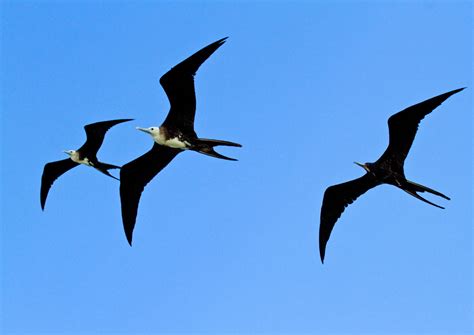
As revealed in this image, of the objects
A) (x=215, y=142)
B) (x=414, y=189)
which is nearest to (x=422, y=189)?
(x=414, y=189)

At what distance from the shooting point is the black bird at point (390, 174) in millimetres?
15070

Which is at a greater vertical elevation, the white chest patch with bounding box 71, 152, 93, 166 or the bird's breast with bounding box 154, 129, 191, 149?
the white chest patch with bounding box 71, 152, 93, 166

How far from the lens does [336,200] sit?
1694 cm

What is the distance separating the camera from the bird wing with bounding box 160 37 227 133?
15.2 meters

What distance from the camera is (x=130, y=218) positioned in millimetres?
18047

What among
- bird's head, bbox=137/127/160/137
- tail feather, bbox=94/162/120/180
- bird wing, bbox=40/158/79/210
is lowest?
bird's head, bbox=137/127/160/137

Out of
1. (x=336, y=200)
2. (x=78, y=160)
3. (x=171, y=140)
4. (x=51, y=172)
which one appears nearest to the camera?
(x=171, y=140)

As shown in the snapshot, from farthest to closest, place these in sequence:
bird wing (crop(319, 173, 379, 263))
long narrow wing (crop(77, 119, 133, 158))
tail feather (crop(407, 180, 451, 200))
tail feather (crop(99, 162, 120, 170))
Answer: tail feather (crop(99, 162, 120, 170)), long narrow wing (crop(77, 119, 133, 158)), bird wing (crop(319, 173, 379, 263)), tail feather (crop(407, 180, 451, 200))

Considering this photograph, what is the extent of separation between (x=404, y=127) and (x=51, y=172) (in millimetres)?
8548

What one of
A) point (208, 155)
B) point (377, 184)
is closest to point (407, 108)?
point (377, 184)

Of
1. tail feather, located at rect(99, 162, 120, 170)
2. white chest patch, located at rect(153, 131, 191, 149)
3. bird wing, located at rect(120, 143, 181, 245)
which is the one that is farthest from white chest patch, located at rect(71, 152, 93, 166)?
white chest patch, located at rect(153, 131, 191, 149)

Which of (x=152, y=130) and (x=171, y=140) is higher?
(x=152, y=130)

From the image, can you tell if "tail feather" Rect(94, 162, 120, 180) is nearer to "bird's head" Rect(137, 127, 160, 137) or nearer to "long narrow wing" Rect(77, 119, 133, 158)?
"long narrow wing" Rect(77, 119, 133, 158)

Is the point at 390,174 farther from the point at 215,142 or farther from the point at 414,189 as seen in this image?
the point at 215,142
